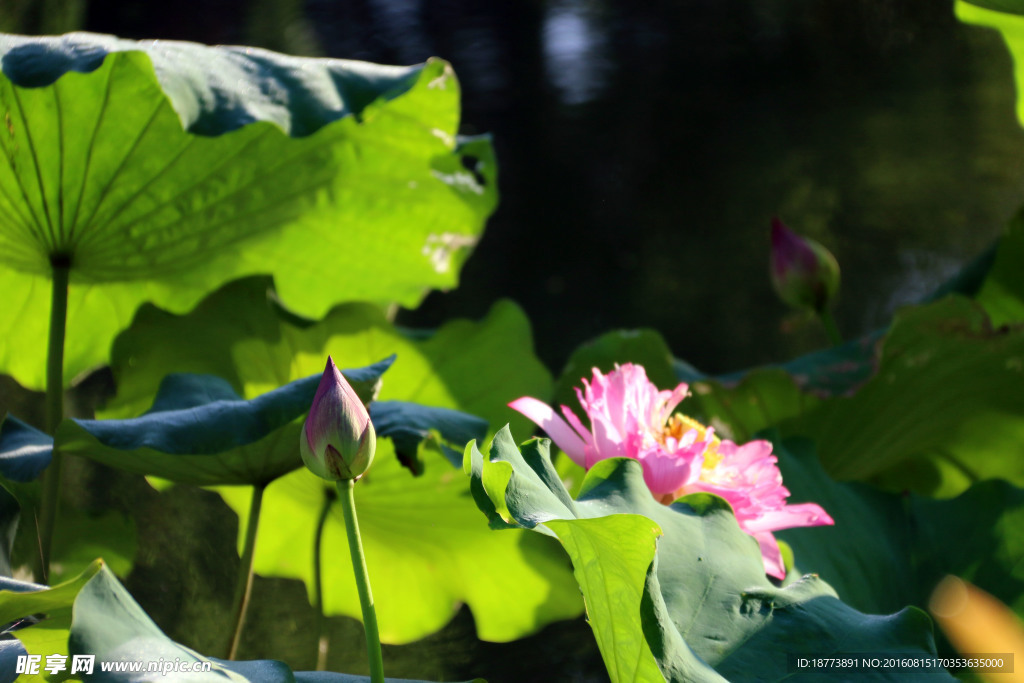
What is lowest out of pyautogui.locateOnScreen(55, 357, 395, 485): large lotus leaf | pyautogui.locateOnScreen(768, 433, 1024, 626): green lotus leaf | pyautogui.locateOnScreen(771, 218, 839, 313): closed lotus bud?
pyautogui.locateOnScreen(768, 433, 1024, 626): green lotus leaf

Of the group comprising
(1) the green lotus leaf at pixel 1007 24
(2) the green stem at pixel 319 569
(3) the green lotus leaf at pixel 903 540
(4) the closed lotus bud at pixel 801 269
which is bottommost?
(2) the green stem at pixel 319 569

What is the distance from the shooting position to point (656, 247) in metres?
1.12

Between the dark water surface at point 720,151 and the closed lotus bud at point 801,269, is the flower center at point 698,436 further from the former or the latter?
the dark water surface at point 720,151

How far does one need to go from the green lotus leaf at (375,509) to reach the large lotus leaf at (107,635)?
14.0 inches

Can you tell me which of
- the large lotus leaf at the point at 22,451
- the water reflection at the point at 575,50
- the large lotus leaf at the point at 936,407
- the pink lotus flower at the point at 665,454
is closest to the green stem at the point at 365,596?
the pink lotus flower at the point at 665,454

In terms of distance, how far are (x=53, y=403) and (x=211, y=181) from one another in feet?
0.71

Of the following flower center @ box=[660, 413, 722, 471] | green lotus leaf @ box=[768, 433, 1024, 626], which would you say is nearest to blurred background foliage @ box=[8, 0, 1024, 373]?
green lotus leaf @ box=[768, 433, 1024, 626]

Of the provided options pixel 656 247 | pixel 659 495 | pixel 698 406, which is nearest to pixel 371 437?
pixel 659 495

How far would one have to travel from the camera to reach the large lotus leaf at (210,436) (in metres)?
0.46

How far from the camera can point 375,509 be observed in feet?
2.36

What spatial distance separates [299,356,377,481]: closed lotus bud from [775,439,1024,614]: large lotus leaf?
39 cm

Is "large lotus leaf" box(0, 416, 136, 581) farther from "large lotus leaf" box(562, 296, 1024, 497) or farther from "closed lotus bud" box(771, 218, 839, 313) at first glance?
"closed lotus bud" box(771, 218, 839, 313)

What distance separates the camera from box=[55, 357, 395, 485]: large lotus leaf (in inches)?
18.1

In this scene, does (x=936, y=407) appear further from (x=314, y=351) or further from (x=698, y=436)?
(x=314, y=351)
